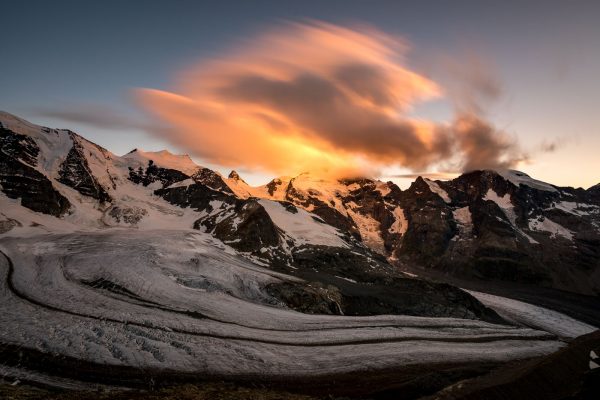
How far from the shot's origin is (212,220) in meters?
136

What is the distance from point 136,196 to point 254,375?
497 feet

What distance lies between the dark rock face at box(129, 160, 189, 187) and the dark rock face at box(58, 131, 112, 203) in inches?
976

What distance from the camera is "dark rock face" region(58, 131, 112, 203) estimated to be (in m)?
145

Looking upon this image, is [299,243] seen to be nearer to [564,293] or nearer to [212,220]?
[212,220]

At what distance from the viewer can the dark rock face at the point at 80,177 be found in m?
145

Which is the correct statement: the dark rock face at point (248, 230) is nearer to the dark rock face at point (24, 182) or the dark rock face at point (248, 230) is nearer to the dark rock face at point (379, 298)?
the dark rock face at point (379, 298)

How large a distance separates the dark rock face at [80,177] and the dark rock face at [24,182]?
11315 millimetres

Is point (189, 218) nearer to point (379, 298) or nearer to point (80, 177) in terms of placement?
point (80, 177)

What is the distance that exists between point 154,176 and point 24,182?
Result: 220ft

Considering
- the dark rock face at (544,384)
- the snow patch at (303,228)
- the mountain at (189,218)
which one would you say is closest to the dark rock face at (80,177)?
the mountain at (189,218)

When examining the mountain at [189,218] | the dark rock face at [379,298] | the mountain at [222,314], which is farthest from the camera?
the mountain at [189,218]

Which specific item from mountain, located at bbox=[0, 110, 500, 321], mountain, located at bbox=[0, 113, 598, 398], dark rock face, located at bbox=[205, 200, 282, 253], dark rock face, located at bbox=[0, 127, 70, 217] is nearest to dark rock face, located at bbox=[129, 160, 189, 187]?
mountain, located at bbox=[0, 110, 500, 321]

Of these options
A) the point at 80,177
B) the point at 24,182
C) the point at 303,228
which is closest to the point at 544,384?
the point at 303,228

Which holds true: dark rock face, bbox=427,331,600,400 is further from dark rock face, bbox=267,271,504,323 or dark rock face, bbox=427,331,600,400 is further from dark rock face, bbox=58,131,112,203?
dark rock face, bbox=58,131,112,203
